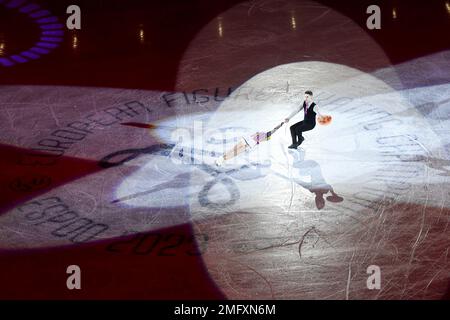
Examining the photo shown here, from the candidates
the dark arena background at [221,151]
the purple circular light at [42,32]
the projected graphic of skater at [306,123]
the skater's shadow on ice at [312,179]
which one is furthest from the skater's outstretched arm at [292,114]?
the purple circular light at [42,32]

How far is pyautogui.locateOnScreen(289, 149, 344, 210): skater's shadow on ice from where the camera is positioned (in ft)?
17.5

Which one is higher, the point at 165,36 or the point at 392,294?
the point at 165,36

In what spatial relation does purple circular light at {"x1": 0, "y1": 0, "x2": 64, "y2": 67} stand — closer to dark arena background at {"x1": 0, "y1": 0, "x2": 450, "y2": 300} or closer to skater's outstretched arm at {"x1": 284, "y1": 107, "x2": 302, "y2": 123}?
dark arena background at {"x1": 0, "y1": 0, "x2": 450, "y2": 300}

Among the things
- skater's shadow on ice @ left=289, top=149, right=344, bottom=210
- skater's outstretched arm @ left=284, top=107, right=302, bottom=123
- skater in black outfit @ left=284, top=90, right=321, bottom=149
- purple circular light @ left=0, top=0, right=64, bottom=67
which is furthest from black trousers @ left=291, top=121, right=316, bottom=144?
purple circular light @ left=0, top=0, right=64, bottom=67

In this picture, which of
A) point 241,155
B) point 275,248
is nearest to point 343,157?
point 241,155

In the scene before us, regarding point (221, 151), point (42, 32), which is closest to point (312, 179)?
point (221, 151)

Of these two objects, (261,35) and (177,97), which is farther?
(261,35)

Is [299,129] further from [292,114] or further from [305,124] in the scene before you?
[292,114]

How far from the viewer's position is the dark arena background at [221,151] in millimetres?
4680

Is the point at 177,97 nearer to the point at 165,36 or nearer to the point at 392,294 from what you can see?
the point at 165,36

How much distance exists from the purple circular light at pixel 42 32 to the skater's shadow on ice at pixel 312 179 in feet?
9.45

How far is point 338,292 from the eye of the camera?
448 centimetres

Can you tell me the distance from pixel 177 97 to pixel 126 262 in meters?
2.25

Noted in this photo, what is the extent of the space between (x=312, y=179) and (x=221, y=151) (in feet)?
2.51
